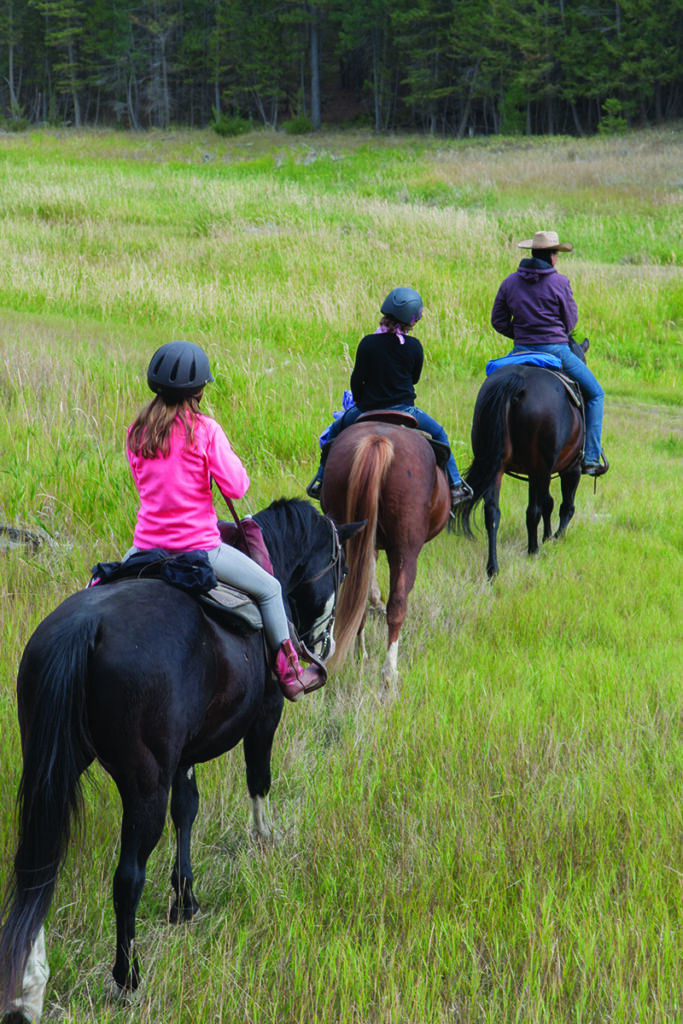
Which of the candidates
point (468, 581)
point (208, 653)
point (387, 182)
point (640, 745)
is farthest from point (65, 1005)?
point (387, 182)

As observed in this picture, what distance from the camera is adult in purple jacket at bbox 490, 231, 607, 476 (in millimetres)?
7652

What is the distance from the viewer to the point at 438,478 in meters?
5.78

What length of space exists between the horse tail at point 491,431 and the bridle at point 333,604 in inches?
132

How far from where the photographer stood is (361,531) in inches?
203

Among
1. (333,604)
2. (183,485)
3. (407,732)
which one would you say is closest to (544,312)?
(333,604)

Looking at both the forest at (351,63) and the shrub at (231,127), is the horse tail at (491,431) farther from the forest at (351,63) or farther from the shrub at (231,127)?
the shrub at (231,127)

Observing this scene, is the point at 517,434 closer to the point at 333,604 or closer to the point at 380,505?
the point at 380,505

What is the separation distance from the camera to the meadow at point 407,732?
107 inches

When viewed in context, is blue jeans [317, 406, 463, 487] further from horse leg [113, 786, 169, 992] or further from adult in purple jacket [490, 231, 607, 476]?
horse leg [113, 786, 169, 992]

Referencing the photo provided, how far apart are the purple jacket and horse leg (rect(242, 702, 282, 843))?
536 centimetres

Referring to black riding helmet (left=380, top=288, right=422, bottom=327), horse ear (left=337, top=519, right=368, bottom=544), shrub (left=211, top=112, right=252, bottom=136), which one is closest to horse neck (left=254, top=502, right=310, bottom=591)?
horse ear (left=337, top=519, right=368, bottom=544)

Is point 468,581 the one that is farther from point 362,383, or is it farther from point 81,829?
point 81,829

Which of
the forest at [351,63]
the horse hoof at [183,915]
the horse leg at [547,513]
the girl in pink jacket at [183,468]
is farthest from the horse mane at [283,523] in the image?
the forest at [351,63]

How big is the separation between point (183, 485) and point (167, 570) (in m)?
0.39
